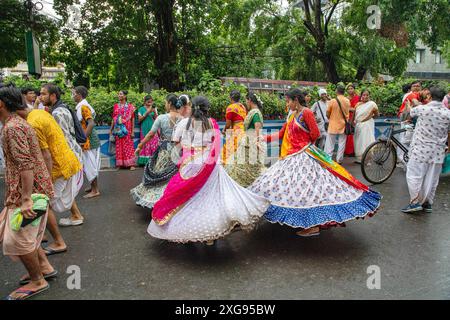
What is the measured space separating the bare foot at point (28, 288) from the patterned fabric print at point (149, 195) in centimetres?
195

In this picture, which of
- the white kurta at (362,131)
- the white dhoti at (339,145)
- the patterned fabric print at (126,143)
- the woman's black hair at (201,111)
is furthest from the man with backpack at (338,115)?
the woman's black hair at (201,111)

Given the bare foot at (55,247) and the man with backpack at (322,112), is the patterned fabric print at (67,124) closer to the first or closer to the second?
the bare foot at (55,247)

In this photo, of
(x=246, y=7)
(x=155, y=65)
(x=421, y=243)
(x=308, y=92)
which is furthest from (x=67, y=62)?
(x=421, y=243)

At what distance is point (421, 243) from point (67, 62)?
1312 cm

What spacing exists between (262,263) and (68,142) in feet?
9.37

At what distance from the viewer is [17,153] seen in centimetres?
319

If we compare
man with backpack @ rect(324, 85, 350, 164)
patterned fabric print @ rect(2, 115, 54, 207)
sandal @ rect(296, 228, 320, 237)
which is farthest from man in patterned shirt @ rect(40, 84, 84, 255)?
man with backpack @ rect(324, 85, 350, 164)

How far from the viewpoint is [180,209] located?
406 centimetres

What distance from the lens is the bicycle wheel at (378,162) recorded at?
23.7 feet

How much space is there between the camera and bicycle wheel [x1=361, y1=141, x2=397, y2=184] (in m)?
7.24

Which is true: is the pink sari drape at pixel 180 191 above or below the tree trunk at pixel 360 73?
below

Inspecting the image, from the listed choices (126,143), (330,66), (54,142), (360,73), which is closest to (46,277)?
(54,142)

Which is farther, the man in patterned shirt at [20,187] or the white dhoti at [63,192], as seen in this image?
the white dhoti at [63,192]

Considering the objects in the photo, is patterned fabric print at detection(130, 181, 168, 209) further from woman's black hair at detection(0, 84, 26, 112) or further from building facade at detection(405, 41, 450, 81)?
building facade at detection(405, 41, 450, 81)
